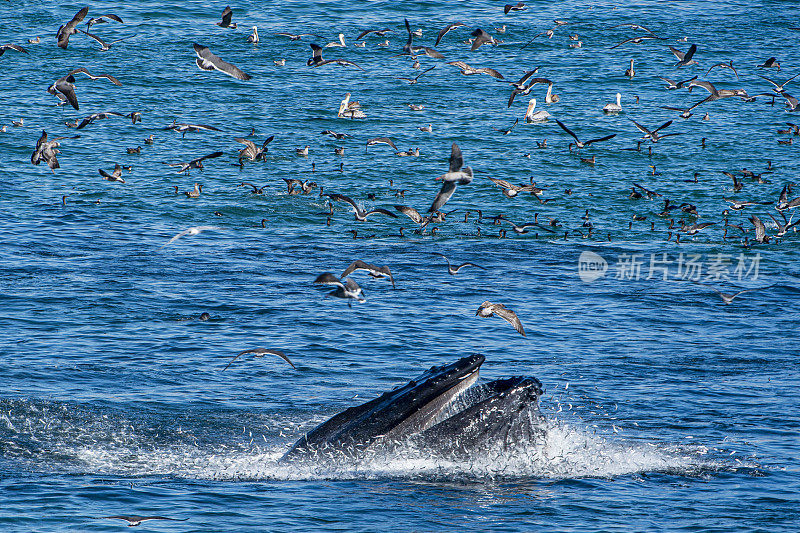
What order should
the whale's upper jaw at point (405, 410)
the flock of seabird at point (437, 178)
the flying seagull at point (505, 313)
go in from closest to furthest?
the whale's upper jaw at point (405, 410) < the flying seagull at point (505, 313) < the flock of seabird at point (437, 178)

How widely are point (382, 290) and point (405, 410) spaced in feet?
42.7

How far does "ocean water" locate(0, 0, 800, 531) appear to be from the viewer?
14.1 m

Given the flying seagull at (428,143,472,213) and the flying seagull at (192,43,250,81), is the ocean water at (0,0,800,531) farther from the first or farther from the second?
the flying seagull at (192,43,250,81)

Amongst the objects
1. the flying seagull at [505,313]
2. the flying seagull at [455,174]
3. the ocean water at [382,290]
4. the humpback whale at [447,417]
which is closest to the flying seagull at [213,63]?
the flying seagull at [455,174]

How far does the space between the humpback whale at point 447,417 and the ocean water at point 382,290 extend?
0.45 metres

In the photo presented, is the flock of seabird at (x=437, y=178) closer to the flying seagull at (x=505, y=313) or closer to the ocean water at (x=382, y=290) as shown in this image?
the flying seagull at (x=505, y=313)

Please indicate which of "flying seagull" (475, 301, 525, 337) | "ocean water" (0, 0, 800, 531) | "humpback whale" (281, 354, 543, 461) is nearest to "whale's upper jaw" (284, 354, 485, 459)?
"humpback whale" (281, 354, 543, 461)

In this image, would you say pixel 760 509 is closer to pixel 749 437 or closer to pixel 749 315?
pixel 749 437

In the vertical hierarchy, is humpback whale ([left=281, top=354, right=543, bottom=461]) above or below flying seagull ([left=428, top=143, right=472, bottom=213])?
below

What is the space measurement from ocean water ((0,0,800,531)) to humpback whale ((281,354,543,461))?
45 cm

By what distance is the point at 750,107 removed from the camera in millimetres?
47906

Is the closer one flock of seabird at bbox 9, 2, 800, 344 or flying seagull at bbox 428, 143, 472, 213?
flying seagull at bbox 428, 143, 472, 213

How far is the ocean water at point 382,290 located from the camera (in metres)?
14.1

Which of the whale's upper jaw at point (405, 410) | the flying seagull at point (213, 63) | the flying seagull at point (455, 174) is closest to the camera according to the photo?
the whale's upper jaw at point (405, 410)
